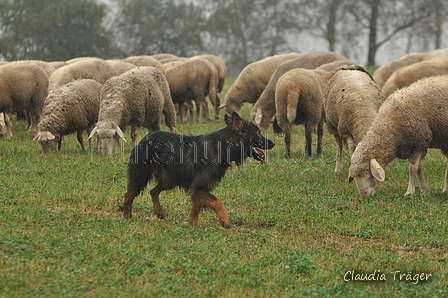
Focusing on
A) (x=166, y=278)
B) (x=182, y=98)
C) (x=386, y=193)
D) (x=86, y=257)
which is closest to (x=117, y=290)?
(x=166, y=278)

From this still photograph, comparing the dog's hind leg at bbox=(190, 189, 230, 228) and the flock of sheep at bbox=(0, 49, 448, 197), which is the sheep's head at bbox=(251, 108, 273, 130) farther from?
the dog's hind leg at bbox=(190, 189, 230, 228)

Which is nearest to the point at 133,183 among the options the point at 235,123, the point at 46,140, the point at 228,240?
the point at 235,123

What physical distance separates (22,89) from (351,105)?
9.22 meters

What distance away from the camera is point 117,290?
5.05 m

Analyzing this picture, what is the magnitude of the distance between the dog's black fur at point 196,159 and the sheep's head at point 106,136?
15.5ft

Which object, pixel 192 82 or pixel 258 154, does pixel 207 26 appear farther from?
pixel 258 154

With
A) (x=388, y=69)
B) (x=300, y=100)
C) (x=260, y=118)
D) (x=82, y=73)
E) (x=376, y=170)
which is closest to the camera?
(x=376, y=170)

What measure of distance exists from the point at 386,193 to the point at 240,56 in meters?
37.3

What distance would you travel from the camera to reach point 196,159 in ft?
24.5

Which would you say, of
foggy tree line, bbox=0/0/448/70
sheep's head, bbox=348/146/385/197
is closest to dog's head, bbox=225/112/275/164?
sheep's head, bbox=348/146/385/197

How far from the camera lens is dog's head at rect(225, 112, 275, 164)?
7.39m

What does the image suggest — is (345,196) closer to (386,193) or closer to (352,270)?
(386,193)

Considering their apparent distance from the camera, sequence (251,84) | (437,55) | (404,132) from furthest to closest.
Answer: (251,84) < (437,55) < (404,132)

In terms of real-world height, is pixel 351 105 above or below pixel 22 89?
above
